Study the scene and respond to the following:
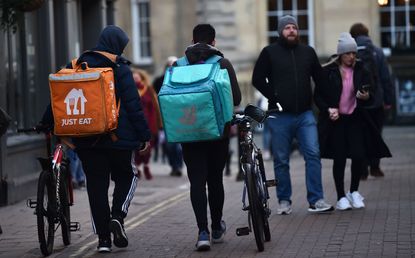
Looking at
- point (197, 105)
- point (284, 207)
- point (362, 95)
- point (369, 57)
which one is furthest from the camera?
point (369, 57)

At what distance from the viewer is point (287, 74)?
432 inches

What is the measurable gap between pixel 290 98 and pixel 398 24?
19.2 m

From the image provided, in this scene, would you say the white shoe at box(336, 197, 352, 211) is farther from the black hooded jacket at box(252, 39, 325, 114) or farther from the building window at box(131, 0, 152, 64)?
the building window at box(131, 0, 152, 64)

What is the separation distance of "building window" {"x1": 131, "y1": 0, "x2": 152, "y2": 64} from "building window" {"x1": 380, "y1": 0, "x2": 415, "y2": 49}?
6951mm

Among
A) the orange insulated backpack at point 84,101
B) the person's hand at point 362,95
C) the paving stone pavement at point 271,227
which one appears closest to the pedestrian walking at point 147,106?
the paving stone pavement at point 271,227

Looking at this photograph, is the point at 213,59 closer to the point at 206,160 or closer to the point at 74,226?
the point at 206,160

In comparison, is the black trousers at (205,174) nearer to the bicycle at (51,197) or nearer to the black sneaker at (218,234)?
the black sneaker at (218,234)

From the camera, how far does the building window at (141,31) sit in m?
32.1

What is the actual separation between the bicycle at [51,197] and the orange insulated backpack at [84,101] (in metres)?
0.38

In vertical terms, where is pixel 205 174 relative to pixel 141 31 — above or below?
below

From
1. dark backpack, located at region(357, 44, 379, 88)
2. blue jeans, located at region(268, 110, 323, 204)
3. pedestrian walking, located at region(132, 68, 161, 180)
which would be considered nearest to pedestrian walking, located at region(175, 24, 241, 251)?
blue jeans, located at region(268, 110, 323, 204)

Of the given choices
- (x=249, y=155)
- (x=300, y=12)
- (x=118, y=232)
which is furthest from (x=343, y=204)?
(x=300, y=12)

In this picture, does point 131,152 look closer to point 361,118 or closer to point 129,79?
point 129,79

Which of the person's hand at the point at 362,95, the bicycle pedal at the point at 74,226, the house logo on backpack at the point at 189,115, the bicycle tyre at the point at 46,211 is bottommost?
the bicycle pedal at the point at 74,226
